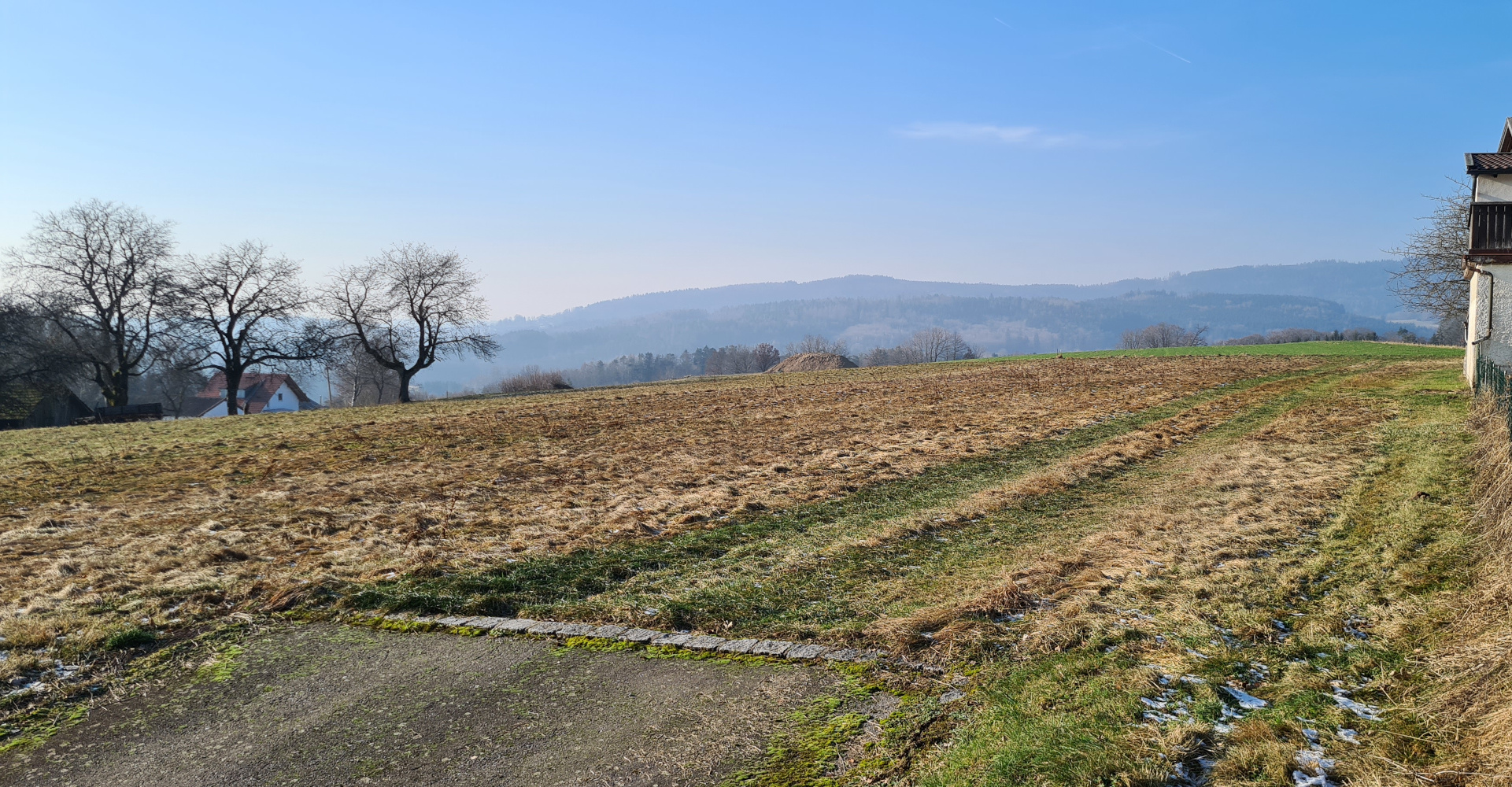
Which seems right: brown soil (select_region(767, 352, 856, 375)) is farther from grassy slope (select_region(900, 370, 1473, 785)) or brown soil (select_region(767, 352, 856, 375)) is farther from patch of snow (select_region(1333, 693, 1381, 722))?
patch of snow (select_region(1333, 693, 1381, 722))

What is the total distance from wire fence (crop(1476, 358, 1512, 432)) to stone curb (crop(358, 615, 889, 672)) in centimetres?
886

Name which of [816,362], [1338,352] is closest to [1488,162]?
[1338,352]

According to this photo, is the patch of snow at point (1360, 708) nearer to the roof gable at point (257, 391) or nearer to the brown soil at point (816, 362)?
the brown soil at point (816, 362)

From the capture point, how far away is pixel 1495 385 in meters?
14.2

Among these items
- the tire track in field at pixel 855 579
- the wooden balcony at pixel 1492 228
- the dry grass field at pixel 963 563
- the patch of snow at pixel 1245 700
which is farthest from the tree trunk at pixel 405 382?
the patch of snow at pixel 1245 700

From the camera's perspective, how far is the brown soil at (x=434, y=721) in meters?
4.45

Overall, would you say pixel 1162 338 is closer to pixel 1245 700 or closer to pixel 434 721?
pixel 1245 700

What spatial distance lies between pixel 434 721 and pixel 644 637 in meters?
1.83

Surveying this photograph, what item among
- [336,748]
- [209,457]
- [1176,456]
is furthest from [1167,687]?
[209,457]

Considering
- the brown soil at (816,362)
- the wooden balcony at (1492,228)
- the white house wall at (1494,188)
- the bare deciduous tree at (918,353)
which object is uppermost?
the white house wall at (1494,188)

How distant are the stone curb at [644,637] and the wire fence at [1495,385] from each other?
349 inches

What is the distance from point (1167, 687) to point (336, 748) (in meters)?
5.23

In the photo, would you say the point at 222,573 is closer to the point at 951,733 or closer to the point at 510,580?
the point at 510,580

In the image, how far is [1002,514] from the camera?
1094 cm
